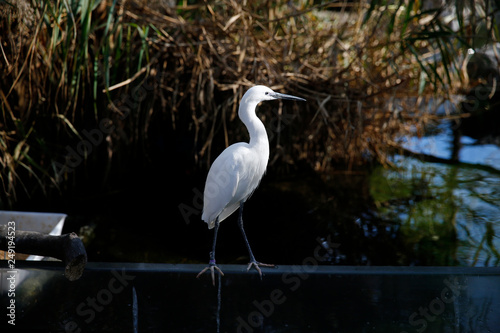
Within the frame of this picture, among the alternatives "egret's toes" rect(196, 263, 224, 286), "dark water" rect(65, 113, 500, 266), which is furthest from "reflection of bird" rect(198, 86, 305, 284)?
"dark water" rect(65, 113, 500, 266)

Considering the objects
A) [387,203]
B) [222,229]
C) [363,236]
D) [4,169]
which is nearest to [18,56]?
[4,169]

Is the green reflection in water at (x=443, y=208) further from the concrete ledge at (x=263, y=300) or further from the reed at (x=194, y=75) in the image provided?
the concrete ledge at (x=263, y=300)

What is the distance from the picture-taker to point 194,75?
3609mm

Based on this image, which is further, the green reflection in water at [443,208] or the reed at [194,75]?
the green reflection in water at [443,208]

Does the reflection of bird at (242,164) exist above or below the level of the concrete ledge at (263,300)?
above

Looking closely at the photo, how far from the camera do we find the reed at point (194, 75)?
10.4 feet

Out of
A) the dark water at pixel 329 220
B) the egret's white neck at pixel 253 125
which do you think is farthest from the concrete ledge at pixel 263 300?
the dark water at pixel 329 220

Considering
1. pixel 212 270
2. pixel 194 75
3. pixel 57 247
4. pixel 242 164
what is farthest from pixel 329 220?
pixel 57 247

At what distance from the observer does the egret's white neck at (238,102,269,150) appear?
208 centimetres

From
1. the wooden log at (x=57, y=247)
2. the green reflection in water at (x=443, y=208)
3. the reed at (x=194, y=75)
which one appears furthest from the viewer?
the green reflection in water at (x=443, y=208)

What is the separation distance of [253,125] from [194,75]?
64.5 inches

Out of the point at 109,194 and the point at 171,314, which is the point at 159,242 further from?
the point at 171,314

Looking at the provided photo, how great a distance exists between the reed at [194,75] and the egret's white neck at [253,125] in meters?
1.29

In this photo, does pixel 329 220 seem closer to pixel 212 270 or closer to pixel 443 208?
pixel 443 208
